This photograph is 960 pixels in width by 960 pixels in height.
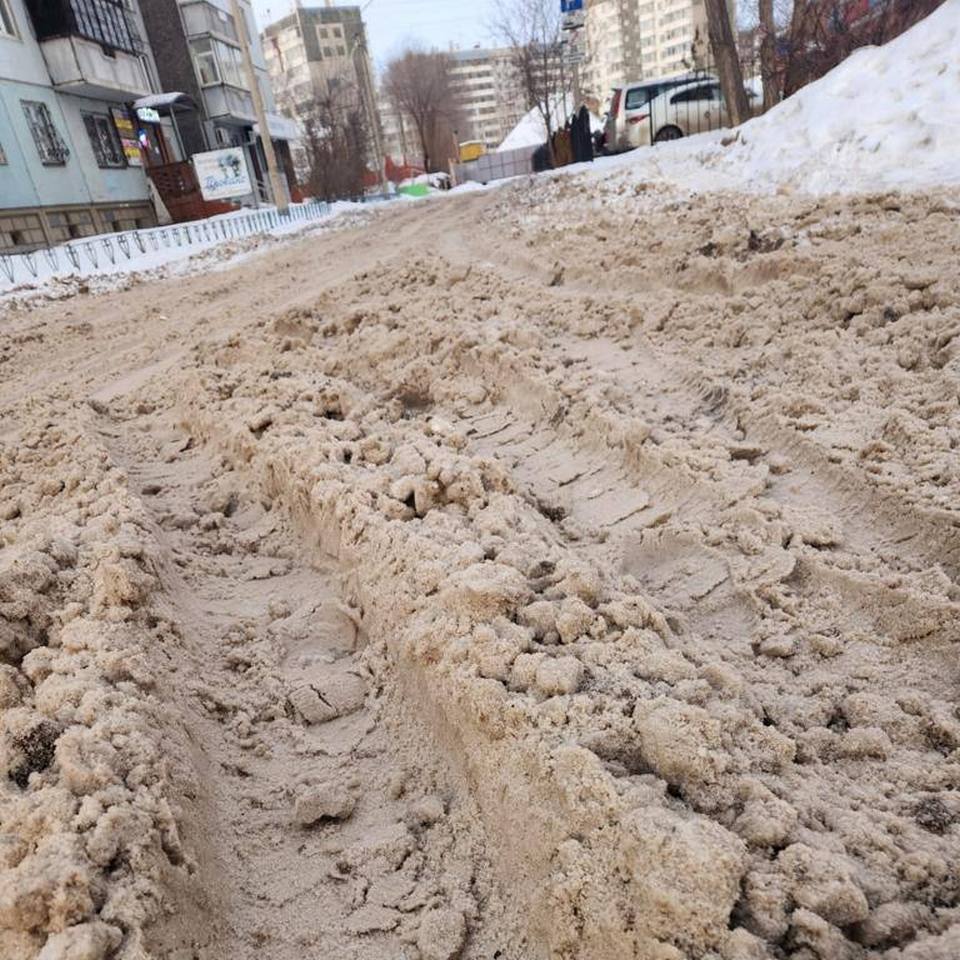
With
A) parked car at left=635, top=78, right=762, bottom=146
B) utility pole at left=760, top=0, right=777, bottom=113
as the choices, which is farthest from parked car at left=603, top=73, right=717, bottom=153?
utility pole at left=760, top=0, right=777, bottom=113

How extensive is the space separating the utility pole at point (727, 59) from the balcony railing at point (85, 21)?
18300 millimetres

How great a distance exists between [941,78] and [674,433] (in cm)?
599

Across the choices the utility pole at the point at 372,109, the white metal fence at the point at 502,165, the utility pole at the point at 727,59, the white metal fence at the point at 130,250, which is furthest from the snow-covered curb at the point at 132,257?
the white metal fence at the point at 502,165

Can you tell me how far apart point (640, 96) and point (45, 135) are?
16203mm

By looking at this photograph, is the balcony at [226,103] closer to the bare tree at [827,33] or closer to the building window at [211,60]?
the building window at [211,60]

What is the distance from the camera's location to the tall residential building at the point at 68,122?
728 inches

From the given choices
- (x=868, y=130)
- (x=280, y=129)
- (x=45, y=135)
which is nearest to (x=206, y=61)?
(x=280, y=129)

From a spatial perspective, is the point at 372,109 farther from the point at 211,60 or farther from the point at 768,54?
the point at 768,54

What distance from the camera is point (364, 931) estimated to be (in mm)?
1501

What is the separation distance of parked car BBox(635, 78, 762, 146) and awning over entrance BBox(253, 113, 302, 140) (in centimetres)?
2390

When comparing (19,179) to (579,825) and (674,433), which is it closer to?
(674,433)

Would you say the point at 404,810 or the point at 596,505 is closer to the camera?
the point at 404,810

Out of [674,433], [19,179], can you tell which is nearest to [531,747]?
[674,433]

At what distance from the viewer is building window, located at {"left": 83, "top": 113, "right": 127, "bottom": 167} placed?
22.3 m
